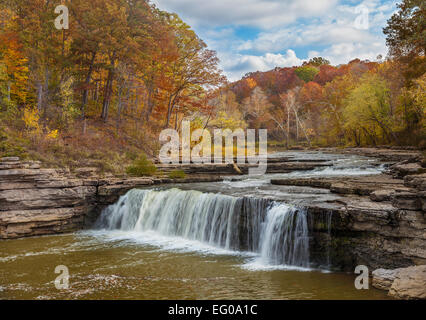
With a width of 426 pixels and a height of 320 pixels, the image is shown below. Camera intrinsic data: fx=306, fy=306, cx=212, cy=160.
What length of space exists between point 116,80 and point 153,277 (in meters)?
19.9

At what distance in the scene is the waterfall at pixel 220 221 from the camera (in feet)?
29.3

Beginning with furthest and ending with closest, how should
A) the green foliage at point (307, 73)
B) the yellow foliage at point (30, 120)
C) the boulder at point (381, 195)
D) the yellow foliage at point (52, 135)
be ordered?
1. the green foliage at point (307, 73)
2. the yellow foliage at point (52, 135)
3. the yellow foliage at point (30, 120)
4. the boulder at point (381, 195)

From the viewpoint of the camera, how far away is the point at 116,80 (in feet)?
79.4

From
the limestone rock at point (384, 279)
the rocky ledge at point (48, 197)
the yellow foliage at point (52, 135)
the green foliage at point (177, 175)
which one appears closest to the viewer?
the limestone rock at point (384, 279)

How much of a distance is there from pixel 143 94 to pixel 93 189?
14.3 meters

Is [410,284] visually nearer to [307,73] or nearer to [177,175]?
[177,175]

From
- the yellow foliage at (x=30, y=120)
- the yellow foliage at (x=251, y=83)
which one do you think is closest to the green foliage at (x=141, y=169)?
the yellow foliage at (x=30, y=120)

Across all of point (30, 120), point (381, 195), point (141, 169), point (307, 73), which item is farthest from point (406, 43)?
point (307, 73)

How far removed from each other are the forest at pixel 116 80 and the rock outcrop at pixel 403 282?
13063mm

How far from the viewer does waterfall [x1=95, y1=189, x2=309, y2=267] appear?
895 centimetres

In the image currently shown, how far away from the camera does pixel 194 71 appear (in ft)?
81.5

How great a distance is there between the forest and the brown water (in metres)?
6.23

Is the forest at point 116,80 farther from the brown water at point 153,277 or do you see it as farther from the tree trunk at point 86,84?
the brown water at point 153,277

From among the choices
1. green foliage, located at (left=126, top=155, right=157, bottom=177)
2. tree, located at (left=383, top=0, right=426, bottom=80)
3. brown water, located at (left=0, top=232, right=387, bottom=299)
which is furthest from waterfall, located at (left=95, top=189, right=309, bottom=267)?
tree, located at (left=383, top=0, right=426, bottom=80)
